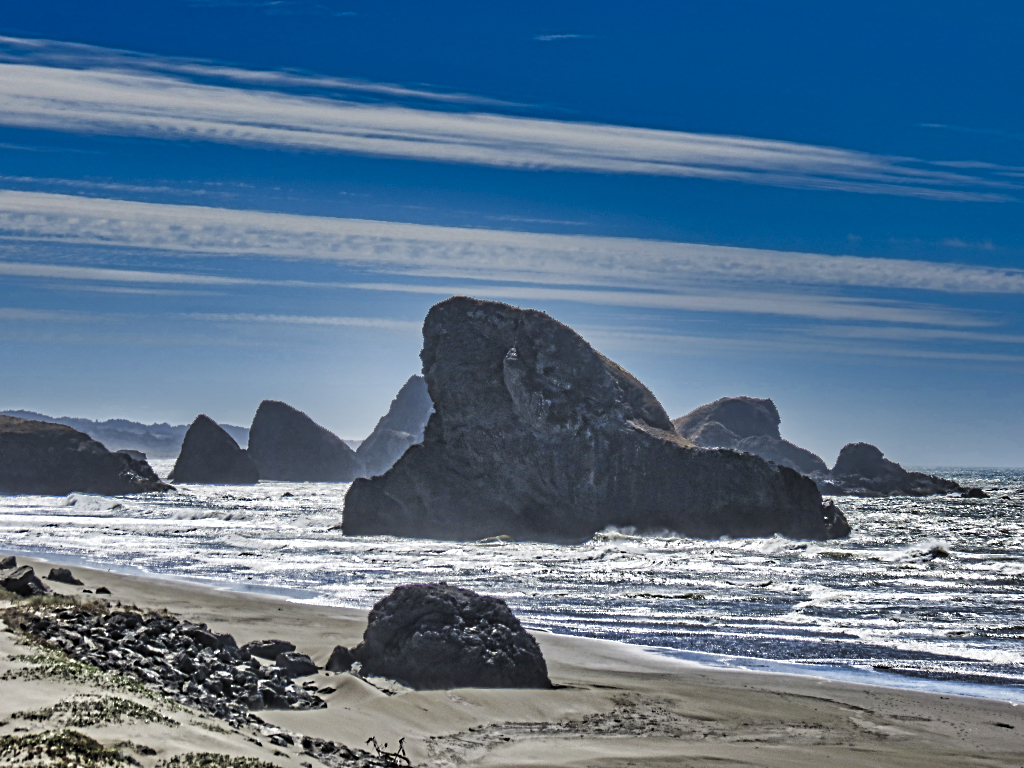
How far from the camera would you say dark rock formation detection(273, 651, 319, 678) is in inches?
721

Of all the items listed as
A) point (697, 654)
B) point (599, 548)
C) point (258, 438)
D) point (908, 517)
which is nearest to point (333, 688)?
point (697, 654)

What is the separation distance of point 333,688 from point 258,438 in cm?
18465

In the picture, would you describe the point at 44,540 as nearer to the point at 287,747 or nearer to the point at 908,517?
the point at 287,747

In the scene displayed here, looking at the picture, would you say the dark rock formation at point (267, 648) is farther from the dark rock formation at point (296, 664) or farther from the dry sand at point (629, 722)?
the dry sand at point (629, 722)

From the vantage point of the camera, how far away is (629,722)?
55.2 ft

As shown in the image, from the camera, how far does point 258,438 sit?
19575cm

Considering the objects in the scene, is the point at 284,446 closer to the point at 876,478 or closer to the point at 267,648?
the point at 876,478

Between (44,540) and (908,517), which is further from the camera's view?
(908,517)

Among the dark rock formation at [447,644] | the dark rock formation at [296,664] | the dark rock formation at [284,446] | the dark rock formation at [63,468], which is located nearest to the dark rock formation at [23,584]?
the dark rock formation at [296,664]

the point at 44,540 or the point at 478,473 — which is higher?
the point at 478,473

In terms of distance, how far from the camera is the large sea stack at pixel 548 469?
7075 cm

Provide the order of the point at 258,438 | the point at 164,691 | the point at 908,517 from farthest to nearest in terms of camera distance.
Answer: the point at 258,438
the point at 908,517
the point at 164,691

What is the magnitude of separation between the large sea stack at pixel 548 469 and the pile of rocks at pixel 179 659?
5078 centimetres

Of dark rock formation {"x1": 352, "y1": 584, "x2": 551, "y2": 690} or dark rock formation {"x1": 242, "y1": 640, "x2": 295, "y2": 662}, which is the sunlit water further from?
dark rock formation {"x1": 242, "y1": 640, "x2": 295, "y2": 662}
